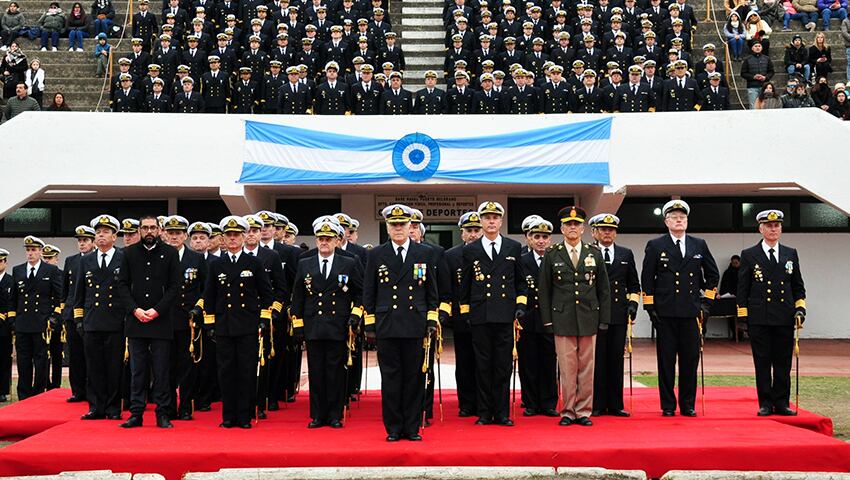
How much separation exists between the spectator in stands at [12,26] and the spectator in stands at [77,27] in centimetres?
113

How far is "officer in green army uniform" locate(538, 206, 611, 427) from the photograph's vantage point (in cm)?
916

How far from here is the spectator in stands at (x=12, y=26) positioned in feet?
78.3

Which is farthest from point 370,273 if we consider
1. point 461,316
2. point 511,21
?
point 511,21

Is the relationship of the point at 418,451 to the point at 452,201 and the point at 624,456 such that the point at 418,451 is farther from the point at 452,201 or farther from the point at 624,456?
the point at 452,201

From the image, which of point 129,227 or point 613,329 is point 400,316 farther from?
point 129,227

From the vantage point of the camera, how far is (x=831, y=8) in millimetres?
24156

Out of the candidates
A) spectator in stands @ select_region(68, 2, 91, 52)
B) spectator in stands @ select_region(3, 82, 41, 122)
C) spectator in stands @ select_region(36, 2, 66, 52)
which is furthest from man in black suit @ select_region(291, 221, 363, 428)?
spectator in stands @ select_region(36, 2, 66, 52)

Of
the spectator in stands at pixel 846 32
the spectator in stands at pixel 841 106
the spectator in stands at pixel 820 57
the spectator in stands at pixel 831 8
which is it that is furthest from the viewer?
the spectator in stands at pixel 831 8

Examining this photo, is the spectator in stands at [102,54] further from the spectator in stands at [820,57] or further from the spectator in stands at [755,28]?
the spectator in stands at [820,57]

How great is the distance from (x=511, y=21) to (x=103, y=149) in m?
9.25

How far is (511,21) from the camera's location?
2142 centimetres

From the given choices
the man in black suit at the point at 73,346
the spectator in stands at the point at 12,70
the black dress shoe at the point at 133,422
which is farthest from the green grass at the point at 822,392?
the spectator in stands at the point at 12,70

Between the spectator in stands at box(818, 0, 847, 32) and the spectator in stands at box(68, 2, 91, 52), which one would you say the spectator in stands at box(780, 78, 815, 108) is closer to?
the spectator in stands at box(818, 0, 847, 32)

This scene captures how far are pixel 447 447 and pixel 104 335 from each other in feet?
12.9
